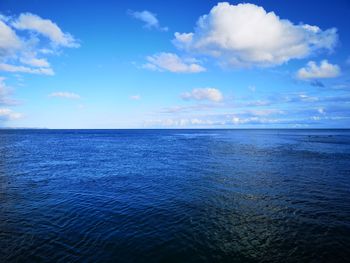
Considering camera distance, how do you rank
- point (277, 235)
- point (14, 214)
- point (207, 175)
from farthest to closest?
point (207, 175), point (14, 214), point (277, 235)

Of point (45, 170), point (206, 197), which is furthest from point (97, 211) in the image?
point (45, 170)

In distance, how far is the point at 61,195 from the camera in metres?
25.6

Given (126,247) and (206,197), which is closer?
(126,247)

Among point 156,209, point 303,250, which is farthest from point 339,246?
point 156,209

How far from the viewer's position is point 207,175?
3584 cm

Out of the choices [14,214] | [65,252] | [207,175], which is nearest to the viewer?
[65,252]

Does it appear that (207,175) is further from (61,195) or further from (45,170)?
(45,170)

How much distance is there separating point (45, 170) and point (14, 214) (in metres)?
22.6

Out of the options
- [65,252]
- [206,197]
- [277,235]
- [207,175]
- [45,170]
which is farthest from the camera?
[45,170]

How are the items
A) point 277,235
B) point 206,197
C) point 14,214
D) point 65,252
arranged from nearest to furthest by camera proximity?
point 65,252 → point 277,235 → point 14,214 → point 206,197

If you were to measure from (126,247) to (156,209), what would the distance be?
22.1 feet

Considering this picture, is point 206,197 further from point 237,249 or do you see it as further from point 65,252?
point 65,252

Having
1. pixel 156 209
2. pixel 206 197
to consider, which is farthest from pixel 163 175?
pixel 156 209

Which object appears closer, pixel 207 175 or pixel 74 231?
pixel 74 231
